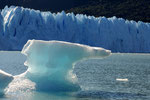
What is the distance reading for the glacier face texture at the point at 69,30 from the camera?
4259cm

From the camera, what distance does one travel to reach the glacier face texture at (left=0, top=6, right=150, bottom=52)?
4259cm

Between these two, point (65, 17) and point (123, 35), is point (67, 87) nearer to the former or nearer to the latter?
point (65, 17)

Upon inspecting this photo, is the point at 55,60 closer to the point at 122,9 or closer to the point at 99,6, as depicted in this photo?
the point at 122,9

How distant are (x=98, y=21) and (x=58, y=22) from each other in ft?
18.3

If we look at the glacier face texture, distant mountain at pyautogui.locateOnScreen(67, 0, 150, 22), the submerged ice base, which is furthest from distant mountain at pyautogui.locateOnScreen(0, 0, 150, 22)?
the submerged ice base

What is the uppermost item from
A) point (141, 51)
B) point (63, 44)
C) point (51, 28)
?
point (63, 44)

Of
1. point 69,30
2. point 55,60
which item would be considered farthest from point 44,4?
point 55,60

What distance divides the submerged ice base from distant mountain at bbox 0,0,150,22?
2429 inches

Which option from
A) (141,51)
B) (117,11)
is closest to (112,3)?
(117,11)

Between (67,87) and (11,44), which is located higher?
(67,87)

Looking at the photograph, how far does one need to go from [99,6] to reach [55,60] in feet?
231

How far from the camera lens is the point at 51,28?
44594mm

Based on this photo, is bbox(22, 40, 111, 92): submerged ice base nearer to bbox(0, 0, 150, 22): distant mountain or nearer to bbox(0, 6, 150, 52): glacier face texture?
bbox(0, 6, 150, 52): glacier face texture

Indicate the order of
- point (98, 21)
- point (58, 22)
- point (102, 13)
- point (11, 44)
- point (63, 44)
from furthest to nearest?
point (102, 13) < point (98, 21) < point (58, 22) < point (11, 44) < point (63, 44)
